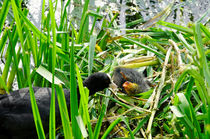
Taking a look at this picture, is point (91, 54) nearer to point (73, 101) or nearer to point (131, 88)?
point (131, 88)

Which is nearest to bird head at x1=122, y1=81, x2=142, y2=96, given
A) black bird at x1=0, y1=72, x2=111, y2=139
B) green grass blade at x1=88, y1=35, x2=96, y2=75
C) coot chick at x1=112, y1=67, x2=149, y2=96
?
coot chick at x1=112, y1=67, x2=149, y2=96

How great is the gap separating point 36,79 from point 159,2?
5.61 ft

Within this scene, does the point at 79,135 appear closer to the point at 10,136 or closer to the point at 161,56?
the point at 10,136

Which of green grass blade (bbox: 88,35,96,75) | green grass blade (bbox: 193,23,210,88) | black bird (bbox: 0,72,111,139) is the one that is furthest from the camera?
green grass blade (bbox: 88,35,96,75)

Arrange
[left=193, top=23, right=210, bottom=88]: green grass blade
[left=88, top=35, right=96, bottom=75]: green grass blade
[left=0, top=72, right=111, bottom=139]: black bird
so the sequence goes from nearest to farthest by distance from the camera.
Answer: [left=193, top=23, right=210, bottom=88]: green grass blade
[left=0, top=72, right=111, bottom=139]: black bird
[left=88, top=35, right=96, bottom=75]: green grass blade

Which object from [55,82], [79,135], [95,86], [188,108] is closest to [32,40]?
[95,86]

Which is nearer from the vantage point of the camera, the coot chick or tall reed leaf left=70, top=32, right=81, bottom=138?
tall reed leaf left=70, top=32, right=81, bottom=138

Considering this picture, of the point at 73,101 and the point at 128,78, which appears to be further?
the point at 128,78

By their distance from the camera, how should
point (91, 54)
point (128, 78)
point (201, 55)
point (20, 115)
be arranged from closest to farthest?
point (201, 55) < point (20, 115) < point (91, 54) < point (128, 78)

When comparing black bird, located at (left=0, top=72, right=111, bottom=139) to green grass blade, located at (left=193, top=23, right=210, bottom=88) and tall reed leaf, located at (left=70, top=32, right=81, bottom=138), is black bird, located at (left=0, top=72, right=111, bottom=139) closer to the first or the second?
tall reed leaf, located at (left=70, top=32, right=81, bottom=138)

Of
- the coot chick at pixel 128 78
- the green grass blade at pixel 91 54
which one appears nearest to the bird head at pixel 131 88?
the coot chick at pixel 128 78

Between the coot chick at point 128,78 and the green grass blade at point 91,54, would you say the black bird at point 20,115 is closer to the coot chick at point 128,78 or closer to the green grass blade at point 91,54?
the green grass blade at point 91,54

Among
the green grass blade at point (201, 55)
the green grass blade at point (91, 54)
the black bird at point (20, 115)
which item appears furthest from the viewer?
the green grass blade at point (91, 54)

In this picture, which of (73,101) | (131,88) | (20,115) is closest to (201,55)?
(73,101)
